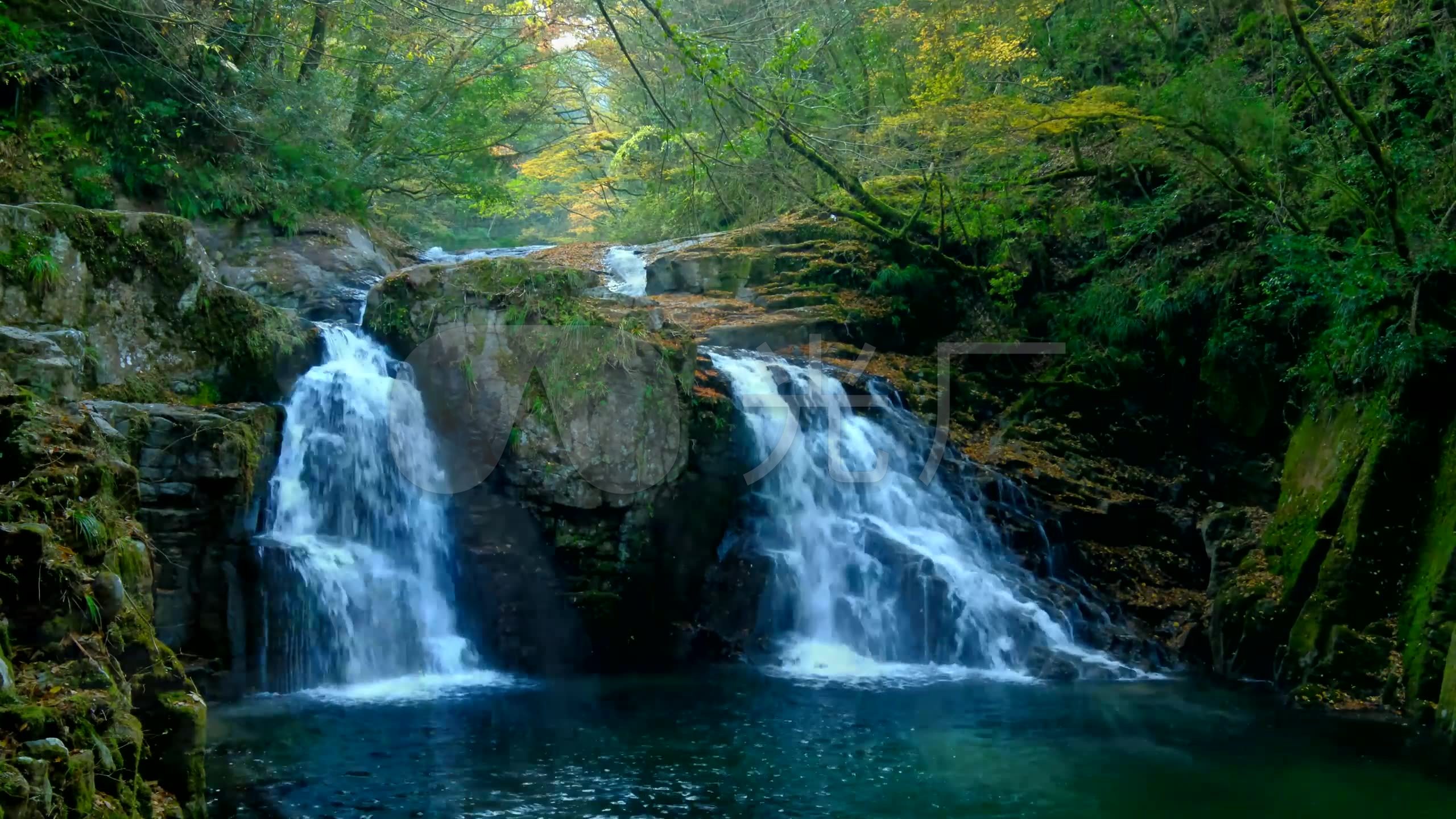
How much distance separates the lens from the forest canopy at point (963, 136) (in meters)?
8.21

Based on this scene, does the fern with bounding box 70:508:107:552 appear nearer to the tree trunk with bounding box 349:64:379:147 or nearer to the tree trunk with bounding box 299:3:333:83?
the tree trunk with bounding box 299:3:333:83

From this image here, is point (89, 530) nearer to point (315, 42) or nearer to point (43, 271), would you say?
point (43, 271)

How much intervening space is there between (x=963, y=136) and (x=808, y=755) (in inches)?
271

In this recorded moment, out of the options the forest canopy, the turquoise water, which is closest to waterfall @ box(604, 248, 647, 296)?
the forest canopy

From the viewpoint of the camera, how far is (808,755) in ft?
21.8

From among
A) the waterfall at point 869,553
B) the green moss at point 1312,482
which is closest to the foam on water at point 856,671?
the waterfall at point 869,553

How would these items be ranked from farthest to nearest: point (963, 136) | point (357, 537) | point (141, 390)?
point (963, 136), point (357, 537), point (141, 390)

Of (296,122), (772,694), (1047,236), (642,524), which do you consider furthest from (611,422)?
(1047,236)

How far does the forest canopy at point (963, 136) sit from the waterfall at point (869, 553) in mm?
2606

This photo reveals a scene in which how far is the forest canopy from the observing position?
821 centimetres

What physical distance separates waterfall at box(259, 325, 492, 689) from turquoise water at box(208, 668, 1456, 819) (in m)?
0.55

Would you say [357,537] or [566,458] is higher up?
[566,458]

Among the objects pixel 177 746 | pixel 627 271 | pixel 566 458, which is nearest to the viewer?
pixel 177 746

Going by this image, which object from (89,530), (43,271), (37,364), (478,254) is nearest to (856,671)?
(89,530)
